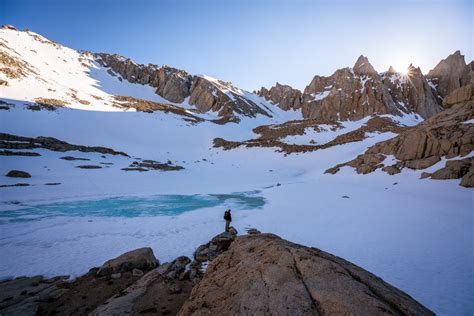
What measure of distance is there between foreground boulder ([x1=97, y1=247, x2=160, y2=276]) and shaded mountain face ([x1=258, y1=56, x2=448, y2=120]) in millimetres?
96947

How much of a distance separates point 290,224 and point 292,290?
1258cm

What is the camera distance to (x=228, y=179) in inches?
1745

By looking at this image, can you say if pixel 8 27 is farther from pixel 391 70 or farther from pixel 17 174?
pixel 391 70

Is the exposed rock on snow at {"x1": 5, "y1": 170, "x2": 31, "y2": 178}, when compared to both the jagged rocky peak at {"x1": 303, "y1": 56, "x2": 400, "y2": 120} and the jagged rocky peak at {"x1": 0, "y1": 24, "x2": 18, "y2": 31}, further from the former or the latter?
the jagged rocky peak at {"x1": 0, "y1": 24, "x2": 18, "y2": 31}

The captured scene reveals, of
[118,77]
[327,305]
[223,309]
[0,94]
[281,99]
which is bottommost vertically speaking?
[223,309]

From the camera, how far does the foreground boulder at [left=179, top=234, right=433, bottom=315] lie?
4030 mm

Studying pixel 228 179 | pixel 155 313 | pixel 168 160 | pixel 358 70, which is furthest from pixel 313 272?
pixel 358 70

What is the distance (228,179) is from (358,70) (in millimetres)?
110755

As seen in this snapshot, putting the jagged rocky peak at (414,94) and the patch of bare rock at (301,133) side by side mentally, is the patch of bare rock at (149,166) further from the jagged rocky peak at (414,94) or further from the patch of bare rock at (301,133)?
the jagged rocky peak at (414,94)

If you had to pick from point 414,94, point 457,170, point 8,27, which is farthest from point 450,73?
point 8,27

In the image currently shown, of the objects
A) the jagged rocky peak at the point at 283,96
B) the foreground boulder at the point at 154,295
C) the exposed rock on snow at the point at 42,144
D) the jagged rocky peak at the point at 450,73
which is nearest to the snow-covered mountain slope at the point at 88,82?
the jagged rocky peak at the point at 283,96

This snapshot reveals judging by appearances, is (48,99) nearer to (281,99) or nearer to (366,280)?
(366,280)

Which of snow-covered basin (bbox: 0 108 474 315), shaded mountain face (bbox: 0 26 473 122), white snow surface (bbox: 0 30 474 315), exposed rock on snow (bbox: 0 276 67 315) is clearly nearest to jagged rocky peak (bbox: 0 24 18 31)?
shaded mountain face (bbox: 0 26 473 122)

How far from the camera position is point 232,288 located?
503 cm
